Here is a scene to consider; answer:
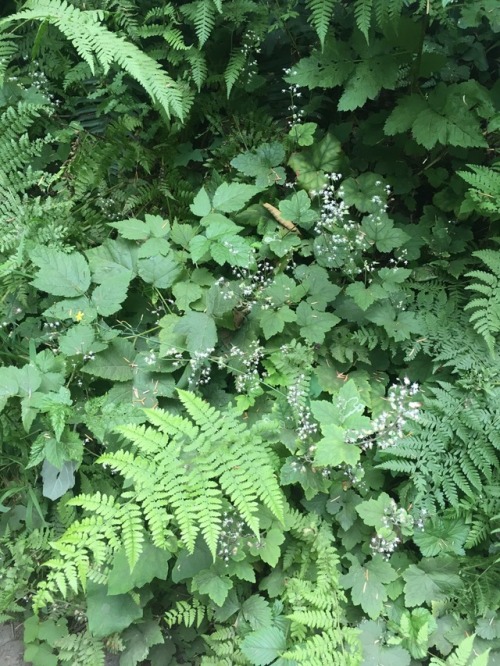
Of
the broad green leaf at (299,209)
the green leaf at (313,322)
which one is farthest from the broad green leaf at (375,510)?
the broad green leaf at (299,209)

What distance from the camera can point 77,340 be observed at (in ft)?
8.20

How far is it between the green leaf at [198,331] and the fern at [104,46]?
3.15 feet

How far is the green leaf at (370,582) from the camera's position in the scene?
2299 millimetres

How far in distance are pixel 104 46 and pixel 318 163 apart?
3.95 feet

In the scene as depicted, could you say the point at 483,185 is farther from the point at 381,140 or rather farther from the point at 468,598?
the point at 468,598

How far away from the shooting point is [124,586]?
7.49ft

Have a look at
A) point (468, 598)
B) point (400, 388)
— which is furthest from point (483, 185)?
point (468, 598)

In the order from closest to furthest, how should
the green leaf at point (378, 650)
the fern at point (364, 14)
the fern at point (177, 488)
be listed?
1. the fern at point (177, 488)
2. the fern at point (364, 14)
3. the green leaf at point (378, 650)

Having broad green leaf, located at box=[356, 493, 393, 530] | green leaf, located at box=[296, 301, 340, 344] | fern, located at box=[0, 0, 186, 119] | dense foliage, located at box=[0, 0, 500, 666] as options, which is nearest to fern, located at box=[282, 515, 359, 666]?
dense foliage, located at box=[0, 0, 500, 666]

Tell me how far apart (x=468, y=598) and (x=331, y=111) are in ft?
8.83

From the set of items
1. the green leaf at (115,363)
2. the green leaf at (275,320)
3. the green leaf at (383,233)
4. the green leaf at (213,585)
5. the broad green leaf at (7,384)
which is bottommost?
the green leaf at (213,585)

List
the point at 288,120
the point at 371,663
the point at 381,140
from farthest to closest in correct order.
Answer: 1. the point at 288,120
2. the point at 381,140
3. the point at 371,663

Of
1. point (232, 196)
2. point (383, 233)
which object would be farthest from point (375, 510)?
point (232, 196)

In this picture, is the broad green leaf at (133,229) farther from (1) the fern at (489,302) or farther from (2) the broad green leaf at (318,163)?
(1) the fern at (489,302)
